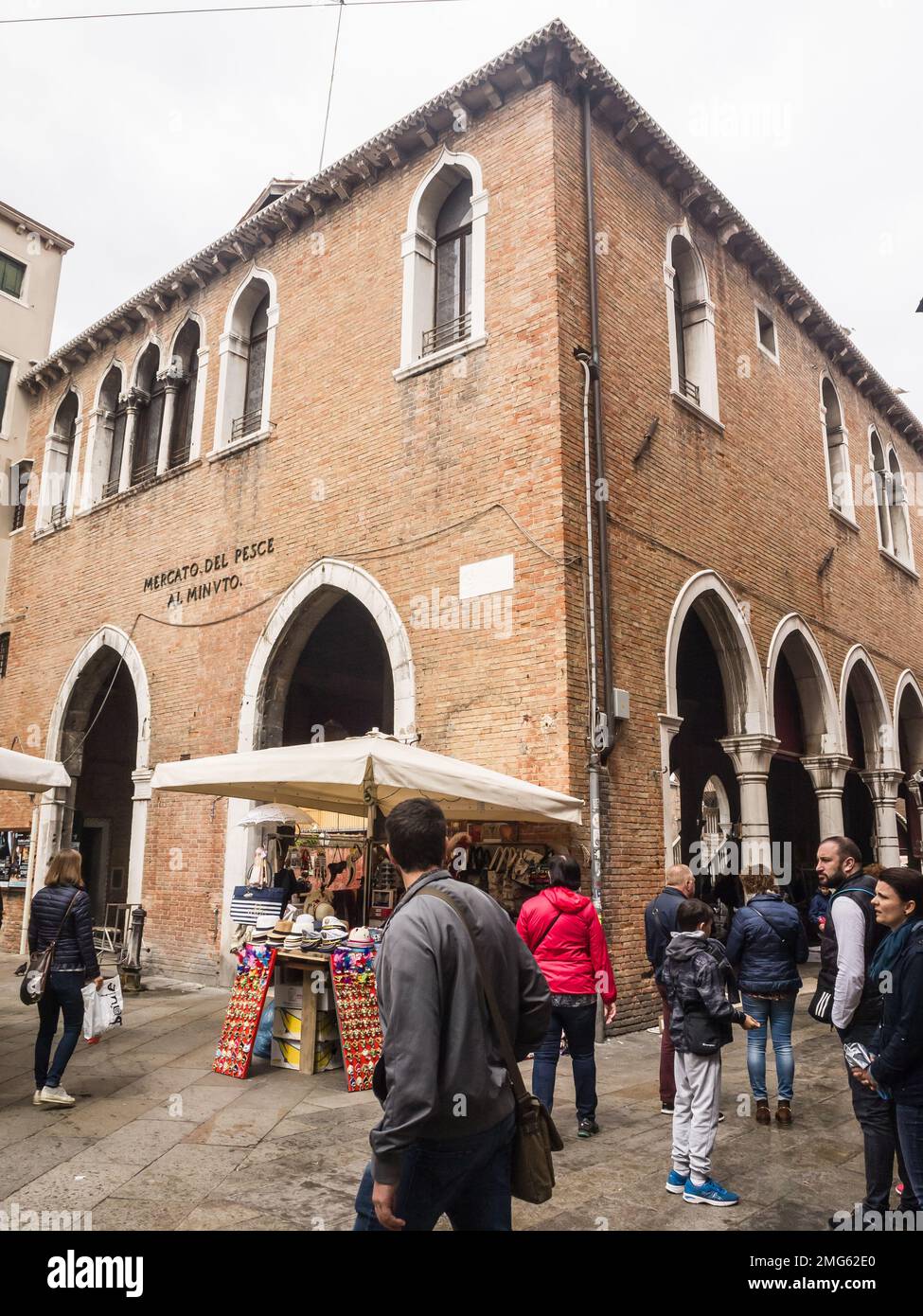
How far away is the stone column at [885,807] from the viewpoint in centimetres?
1466

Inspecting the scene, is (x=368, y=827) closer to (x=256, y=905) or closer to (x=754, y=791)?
(x=256, y=905)

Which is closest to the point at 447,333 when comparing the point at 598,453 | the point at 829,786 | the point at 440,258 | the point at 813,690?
the point at 440,258

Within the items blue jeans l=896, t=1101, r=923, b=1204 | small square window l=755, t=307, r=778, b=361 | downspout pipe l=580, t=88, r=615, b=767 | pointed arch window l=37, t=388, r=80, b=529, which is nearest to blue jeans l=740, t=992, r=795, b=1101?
blue jeans l=896, t=1101, r=923, b=1204

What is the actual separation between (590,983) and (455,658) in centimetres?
453

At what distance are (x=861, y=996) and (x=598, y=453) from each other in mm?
6355

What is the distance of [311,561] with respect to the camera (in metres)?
11.3

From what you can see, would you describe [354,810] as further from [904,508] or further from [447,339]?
[904,508]

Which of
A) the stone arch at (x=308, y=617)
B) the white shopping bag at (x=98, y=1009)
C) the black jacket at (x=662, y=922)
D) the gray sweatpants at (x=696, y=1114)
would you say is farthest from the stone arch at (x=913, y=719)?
the white shopping bag at (x=98, y=1009)

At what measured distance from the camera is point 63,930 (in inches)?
238

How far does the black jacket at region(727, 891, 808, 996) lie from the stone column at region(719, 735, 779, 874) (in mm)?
5652

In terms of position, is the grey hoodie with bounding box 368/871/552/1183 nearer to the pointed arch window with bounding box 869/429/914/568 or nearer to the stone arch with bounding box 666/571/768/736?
the stone arch with bounding box 666/571/768/736

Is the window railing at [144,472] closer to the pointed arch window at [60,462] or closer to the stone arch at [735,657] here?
the pointed arch window at [60,462]

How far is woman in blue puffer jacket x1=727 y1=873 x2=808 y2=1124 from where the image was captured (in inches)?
223

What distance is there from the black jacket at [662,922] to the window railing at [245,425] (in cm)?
935
